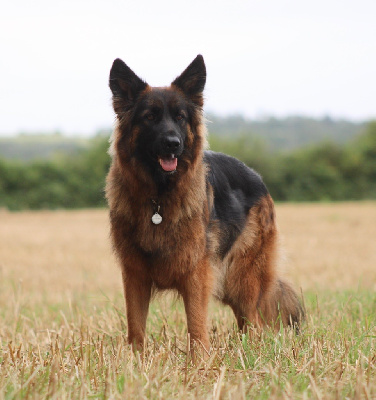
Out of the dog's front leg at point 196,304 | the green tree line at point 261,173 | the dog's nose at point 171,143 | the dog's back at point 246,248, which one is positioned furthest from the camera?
the green tree line at point 261,173

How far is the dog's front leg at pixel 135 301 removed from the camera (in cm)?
443

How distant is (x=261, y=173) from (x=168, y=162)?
42463mm

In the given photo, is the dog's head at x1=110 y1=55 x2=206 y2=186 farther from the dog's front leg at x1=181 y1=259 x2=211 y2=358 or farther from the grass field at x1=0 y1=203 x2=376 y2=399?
the grass field at x1=0 y1=203 x2=376 y2=399

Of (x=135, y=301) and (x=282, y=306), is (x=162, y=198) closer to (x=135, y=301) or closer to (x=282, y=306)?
(x=135, y=301)

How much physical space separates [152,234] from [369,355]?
5.84 feet

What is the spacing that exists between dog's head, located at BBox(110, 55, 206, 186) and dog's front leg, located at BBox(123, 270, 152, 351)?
84 cm

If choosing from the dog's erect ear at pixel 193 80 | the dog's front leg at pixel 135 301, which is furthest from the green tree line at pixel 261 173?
the dog's front leg at pixel 135 301

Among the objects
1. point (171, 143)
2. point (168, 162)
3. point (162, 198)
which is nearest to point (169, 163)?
point (168, 162)

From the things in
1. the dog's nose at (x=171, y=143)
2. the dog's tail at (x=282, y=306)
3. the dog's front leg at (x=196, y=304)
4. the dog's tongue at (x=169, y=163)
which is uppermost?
the dog's nose at (x=171, y=143)

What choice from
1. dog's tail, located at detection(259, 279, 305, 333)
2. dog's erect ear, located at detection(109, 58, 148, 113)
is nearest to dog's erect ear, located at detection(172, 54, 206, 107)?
dog's erect ear, located at detection(109, 58, 148, 113)

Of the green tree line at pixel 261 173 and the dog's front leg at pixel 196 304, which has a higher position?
the dog's front leg at pixel 196 304

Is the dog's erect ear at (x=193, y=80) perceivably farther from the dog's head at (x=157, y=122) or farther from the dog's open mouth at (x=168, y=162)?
the dog's open mouth at (x=168, y=162)

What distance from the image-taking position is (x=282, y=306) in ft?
17.5

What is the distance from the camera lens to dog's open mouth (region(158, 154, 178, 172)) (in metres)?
4.22
